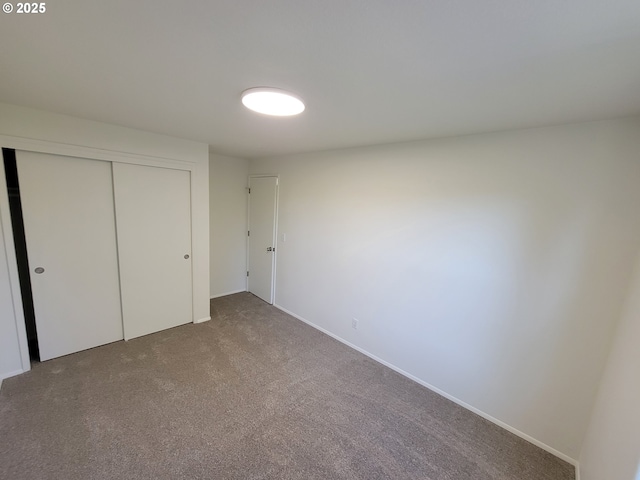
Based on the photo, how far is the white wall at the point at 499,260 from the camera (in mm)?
1623

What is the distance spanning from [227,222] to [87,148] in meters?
2.08

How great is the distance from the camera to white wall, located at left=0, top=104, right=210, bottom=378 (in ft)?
6.87

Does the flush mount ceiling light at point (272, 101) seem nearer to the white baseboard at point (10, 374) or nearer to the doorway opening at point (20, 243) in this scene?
the doorway opening at point (20, 243)

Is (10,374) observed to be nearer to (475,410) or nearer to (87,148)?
(87,148)

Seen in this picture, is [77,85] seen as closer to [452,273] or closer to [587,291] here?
[452,273]

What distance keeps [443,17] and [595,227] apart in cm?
169

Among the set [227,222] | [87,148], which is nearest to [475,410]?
[227,222]

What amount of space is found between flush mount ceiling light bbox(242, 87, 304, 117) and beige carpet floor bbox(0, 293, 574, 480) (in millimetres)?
2253

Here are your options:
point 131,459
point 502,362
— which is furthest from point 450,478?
point 131,459

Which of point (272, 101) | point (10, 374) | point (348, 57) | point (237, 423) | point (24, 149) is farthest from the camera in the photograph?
point (10, 374)

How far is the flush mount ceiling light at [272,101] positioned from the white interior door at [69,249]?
2.01 m

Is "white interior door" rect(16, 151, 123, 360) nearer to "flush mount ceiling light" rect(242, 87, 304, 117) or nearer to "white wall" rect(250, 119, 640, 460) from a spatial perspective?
"flush mount ceiling light" rect(242, 87, 304, 117)

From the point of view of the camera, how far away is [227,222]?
14.1 ft

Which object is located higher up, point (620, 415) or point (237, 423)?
point (620, 415)
